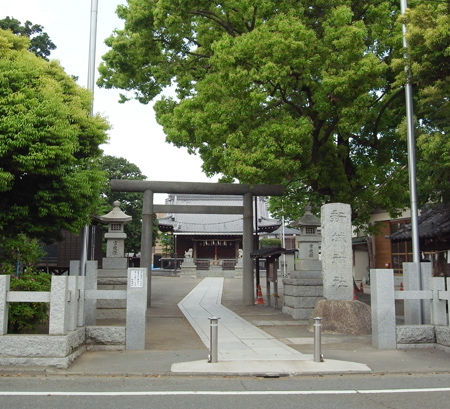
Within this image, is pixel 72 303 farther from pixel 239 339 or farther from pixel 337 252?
pixel 337 252

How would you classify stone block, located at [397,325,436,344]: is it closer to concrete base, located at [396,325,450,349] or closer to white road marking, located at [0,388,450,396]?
concrete base, located at [396,325,450,349]

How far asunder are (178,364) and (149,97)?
41.6 feet

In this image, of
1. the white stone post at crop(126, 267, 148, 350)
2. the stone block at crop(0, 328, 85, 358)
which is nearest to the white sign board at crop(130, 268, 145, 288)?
the white stone post at crop(126, 267, 148, 350)

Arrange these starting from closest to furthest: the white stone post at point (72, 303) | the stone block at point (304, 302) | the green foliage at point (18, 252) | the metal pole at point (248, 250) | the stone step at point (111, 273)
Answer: the white stone post at point (72, 303), the green foliage at point (18, 252), the stone block at point (304, 302), the stone step at point (111, 273), the metal pole at point (248, 250)

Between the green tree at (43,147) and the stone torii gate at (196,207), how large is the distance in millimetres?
5676

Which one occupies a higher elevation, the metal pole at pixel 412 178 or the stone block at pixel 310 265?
the metal pole at pixel 412 178

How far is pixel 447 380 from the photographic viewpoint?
7398 millimetres

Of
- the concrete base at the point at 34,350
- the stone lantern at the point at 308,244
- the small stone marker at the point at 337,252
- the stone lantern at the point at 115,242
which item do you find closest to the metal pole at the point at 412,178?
the small stone marker at the point at 337,252

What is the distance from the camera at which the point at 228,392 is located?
6594 millimetres

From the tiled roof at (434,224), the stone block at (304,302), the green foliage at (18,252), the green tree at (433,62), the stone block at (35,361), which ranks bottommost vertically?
the stone block at (35,361)

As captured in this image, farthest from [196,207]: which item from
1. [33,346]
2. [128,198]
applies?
[128,198]

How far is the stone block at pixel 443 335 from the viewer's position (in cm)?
967

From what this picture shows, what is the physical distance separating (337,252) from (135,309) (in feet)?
19.2

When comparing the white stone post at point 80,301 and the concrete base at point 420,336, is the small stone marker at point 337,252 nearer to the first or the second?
the concrete base at point 420,336
